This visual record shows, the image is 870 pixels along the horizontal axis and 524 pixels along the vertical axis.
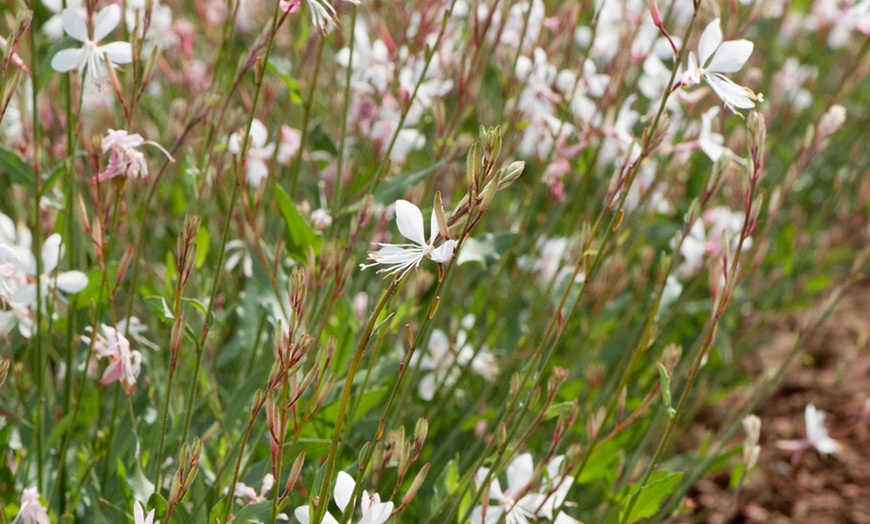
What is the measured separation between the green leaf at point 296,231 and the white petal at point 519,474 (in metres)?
0.43

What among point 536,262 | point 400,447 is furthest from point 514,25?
point 400,447

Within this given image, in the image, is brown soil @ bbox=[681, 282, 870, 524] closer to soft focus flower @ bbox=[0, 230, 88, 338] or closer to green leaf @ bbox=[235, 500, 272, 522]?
green leaf @ bbox=[235, 500, 272, 522]

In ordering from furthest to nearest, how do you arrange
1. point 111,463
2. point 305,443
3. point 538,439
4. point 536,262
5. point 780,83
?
1. point 780,83
2. point 536,262
3. point 538,439
4. point 111,463
5. point 305,443

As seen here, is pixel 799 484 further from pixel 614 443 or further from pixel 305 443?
pixel 305 443

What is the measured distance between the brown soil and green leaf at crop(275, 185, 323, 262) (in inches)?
43.8

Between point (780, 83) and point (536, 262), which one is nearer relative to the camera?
point (536, 262)

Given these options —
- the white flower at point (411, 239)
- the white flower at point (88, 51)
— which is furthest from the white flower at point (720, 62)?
the white flower at point (88, 51)

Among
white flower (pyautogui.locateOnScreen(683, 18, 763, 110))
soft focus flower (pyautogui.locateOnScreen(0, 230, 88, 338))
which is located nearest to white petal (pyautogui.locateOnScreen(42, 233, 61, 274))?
soft focus flower (pyautogui.locateOnScreen(0, 230, 88, 338))

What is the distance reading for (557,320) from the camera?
1150 millimetres

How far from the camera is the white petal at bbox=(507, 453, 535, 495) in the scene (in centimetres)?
135

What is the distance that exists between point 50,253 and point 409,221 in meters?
0.80

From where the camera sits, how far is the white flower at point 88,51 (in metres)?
1.20

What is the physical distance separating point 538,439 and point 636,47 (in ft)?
2.82

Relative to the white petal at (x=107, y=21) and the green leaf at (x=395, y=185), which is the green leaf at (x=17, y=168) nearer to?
the white petal at (x=107, y=21)
